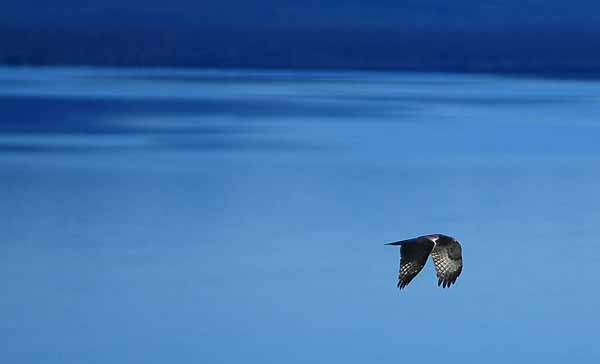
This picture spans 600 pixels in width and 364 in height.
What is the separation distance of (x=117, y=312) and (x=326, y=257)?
1.43m

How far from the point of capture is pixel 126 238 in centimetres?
855

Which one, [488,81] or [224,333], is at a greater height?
[488,81]

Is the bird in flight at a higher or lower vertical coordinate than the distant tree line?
lower

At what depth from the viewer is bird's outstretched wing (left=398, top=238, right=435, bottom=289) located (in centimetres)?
602

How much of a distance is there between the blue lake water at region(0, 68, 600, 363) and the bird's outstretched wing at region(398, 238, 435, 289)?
353mm

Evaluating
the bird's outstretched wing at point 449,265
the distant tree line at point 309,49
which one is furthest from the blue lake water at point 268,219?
the distant tree line at point 309,49

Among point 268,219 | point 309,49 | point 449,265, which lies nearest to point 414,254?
point 449,265

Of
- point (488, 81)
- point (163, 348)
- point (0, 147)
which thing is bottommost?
point (163, 348)

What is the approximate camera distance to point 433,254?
626 cm

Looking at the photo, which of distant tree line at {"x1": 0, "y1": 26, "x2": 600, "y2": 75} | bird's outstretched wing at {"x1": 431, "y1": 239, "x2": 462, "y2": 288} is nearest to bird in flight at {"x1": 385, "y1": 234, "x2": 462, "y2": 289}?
bird's outstretched wing at {"x1": 431, "y1": 239, "x2": 462, "y2": 288}

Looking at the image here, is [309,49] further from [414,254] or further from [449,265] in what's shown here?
[414,254]

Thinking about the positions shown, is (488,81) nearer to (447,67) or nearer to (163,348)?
(447,67)

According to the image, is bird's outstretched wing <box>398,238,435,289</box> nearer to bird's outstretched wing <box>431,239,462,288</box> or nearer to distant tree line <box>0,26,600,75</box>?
bird's outstretched wing <box>431,239,462,288</box>

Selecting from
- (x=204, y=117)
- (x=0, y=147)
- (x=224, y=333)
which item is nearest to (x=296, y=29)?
(x=204, y=117)
